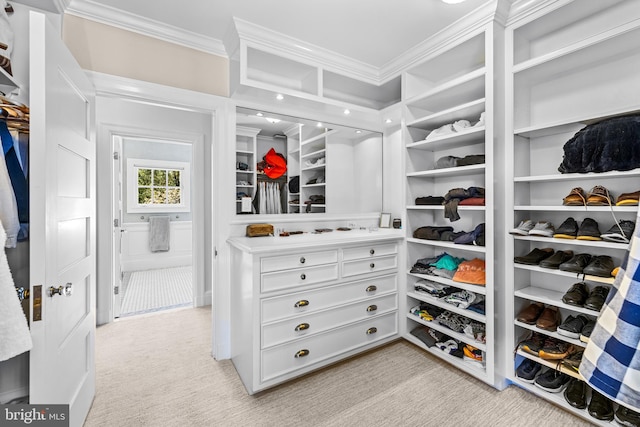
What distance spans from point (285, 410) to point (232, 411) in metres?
0.32

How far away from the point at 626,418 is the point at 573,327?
0.45 m

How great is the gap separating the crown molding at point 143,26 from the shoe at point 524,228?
251 cm

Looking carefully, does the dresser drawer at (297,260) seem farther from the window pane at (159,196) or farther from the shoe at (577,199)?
the window pane at (159,196)

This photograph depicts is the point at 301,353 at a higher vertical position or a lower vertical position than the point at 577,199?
lower

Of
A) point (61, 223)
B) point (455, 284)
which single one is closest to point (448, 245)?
point (455, 284)

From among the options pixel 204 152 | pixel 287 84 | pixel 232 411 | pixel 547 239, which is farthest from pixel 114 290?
pixel 547 239

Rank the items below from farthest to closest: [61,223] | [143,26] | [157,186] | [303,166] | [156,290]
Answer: [157,186], [156,290], [303,166], [143,26], [61,223]

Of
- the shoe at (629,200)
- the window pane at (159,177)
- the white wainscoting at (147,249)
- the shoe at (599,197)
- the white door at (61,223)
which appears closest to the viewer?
the white door at (61,223)

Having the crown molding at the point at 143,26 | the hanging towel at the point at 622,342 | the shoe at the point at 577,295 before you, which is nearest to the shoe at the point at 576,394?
the shoe at the point at 577,295

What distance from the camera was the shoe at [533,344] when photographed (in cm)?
185

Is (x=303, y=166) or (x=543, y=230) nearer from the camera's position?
(x=543, y=230)

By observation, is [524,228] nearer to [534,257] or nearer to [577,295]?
[534,257]

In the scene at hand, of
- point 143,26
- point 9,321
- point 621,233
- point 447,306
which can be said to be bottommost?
point 447,306

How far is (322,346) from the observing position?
2.13 metres
